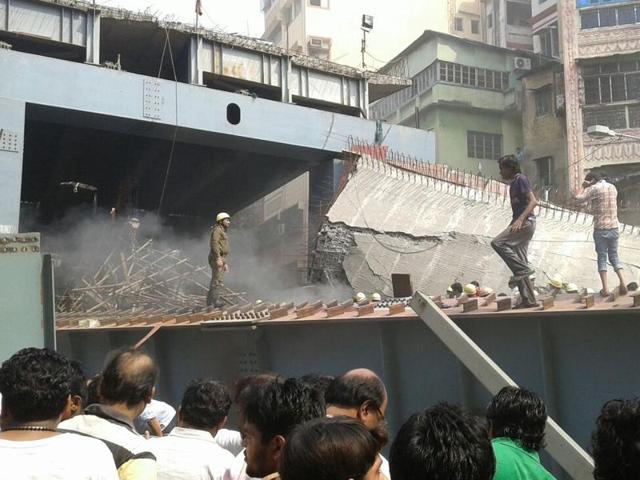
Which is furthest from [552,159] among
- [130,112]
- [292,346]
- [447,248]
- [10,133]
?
[292,346]

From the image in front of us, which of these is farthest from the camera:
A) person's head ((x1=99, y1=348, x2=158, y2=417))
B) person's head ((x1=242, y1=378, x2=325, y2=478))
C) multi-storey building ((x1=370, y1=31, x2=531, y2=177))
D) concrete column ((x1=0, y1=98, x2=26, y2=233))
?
multi-storey building ((x1=370, y1=31, x2=531, y2=177))

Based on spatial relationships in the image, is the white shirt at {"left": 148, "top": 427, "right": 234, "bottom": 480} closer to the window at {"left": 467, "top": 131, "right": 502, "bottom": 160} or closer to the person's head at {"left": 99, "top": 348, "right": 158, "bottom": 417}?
the person's head at {"left": 99, "top": 348, "right": 158, "bottom": 417}

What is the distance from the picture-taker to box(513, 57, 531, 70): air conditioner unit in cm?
3419

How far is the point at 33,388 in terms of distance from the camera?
237 centimetres

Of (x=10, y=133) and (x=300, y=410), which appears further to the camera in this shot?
(x=10, y=133)

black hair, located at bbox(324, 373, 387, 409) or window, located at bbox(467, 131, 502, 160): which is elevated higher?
window, located at bbox(467, 131, 502, 160)

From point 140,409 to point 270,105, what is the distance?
17.2 m

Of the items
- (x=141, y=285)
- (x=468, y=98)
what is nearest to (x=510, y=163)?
(x=141, y=285)

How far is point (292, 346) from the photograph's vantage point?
6688 millimetres

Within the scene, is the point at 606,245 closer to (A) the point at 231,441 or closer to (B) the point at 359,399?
(A) the point at 231,441

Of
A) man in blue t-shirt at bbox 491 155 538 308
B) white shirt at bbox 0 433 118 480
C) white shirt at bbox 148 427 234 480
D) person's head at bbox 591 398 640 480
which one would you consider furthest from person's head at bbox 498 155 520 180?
white shirt at bbox 0 433 118 480

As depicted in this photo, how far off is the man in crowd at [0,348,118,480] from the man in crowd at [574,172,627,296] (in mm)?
6451

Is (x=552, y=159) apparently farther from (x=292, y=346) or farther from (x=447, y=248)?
(x=292, y=346)

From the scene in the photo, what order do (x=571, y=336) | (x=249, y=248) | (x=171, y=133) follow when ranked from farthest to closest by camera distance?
1. (x=249, y=248)
2. (x=171, y=133)
3. (x=571, y=336)
